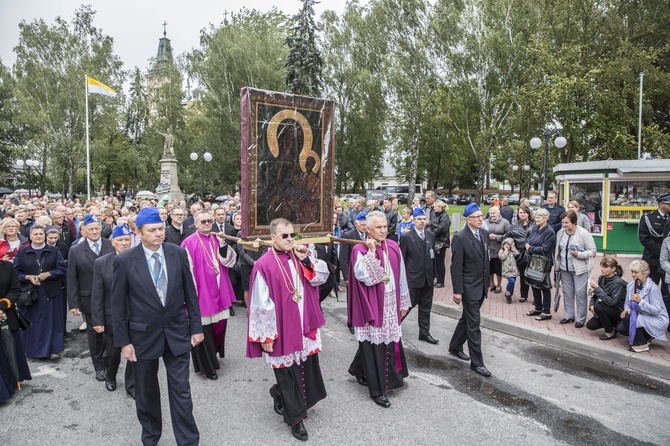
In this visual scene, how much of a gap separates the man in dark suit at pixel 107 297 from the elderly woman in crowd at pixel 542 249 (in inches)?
240

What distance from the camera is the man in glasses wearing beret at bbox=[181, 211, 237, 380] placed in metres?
5.31

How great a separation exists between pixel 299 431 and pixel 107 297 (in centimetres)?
A: 242

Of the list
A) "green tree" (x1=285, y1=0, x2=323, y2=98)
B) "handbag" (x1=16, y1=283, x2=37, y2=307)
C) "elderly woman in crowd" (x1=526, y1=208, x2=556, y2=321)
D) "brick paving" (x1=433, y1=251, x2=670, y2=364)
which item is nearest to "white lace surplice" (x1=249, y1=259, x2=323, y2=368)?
"handbag" (x1=16, y1=283, x2=37, y2=307)

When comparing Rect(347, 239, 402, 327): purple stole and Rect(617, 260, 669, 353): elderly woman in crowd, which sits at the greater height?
Rect(347, 239, 402, 327): purple stole

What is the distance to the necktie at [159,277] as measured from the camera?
3625 mm

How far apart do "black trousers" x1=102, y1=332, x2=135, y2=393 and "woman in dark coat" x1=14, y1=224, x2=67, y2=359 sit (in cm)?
144

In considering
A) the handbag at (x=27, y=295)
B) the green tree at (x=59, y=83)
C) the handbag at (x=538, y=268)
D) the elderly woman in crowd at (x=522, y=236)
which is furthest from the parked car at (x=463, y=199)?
the handbag at (x=27, y=295)

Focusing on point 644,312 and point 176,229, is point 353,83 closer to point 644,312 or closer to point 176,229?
point 176,229

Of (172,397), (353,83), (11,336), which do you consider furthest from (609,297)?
(353,83)

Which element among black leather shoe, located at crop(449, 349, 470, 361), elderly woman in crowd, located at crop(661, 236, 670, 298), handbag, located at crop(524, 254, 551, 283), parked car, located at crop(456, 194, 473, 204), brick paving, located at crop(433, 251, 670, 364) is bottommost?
black leather shoe, located at crop(449, 349, 470, 361)

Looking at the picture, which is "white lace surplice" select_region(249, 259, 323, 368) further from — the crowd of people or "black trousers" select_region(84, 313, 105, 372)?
"black trousers" select_region(84, 313, 105, 372)

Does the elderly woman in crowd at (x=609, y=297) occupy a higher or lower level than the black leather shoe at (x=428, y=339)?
higher

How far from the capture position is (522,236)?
859 centimetres

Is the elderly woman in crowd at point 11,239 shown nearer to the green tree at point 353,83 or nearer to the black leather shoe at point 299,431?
the black leather shoe at point 299,431
